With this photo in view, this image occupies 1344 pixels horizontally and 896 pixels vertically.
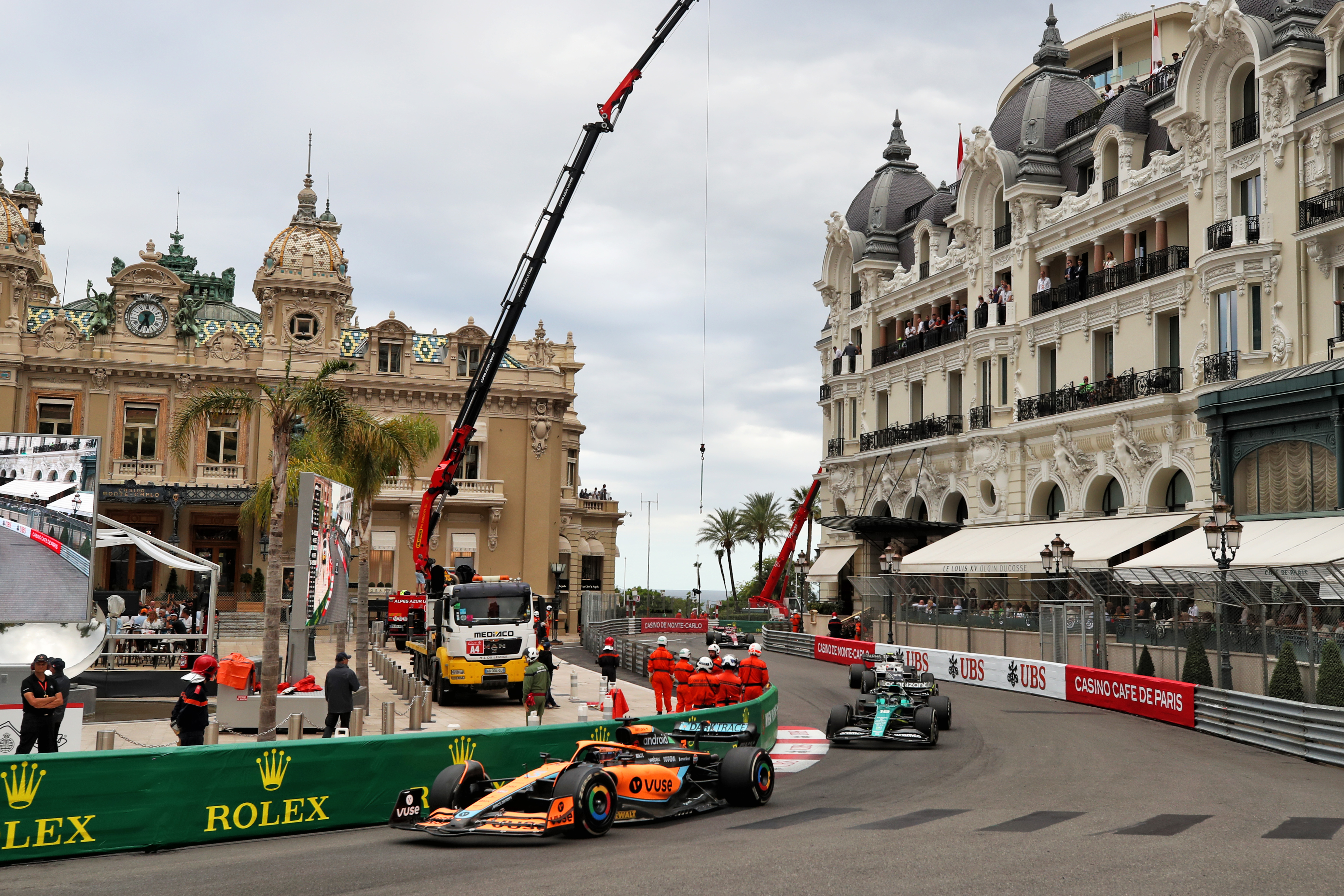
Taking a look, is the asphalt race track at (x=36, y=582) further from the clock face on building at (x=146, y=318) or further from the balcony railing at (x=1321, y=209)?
the clock face on building at (x=146, y=318)

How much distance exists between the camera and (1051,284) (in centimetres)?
4384

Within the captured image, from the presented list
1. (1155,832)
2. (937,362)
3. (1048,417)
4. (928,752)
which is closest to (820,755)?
(928,752)

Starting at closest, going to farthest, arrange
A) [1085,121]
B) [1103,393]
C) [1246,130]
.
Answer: [1246,130]
[1103,393]
[1085,121]

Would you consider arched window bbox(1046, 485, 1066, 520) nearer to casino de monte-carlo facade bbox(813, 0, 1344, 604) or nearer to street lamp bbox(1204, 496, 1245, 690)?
casino de monte-carlo facade bbox(813, 0, 1344, 604)

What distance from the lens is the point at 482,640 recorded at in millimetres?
27750

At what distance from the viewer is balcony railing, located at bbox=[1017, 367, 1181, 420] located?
36.4 meters

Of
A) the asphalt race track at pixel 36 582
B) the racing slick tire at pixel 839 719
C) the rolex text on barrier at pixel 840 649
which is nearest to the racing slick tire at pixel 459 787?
the racing slick tire at pixel 839 719

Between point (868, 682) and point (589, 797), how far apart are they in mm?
13605

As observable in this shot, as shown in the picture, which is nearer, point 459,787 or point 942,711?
point 459,787

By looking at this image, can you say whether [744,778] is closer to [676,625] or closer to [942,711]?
[942,711]

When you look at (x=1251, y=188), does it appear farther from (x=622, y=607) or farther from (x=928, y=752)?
(x=622, y=607)

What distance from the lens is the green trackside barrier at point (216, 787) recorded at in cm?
1183

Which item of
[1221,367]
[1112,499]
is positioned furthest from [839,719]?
[1112,499]

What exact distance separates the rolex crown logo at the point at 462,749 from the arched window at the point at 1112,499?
1164 inches
